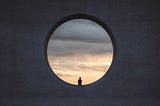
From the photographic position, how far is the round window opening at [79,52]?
281 inches

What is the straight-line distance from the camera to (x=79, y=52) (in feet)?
26.1

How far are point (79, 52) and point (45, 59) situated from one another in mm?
1483

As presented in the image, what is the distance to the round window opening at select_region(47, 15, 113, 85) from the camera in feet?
23.4

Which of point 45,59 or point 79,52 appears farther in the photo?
point 79,52

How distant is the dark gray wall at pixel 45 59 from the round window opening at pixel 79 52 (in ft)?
1.01

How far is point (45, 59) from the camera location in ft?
21.8

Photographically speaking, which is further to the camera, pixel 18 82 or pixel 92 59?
pixel 92 59

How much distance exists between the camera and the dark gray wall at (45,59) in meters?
6.56

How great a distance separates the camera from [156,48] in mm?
6711

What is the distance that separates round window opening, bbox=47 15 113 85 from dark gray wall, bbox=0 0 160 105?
1.01 feet

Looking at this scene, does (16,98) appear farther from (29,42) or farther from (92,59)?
(92,59)

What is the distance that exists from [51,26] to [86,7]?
769 mm

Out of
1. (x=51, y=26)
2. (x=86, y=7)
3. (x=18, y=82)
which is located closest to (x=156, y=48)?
(x=86, y=7)

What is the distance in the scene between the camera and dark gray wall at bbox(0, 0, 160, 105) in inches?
258
